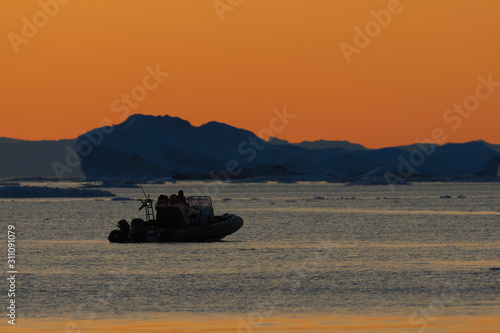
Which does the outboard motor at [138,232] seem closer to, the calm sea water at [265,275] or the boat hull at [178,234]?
the boat hull at [178,234]

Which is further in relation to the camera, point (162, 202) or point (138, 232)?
point (138, 232)

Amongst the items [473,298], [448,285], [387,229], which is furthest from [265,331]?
[387,229]

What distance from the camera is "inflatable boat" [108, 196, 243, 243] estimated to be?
41.2m

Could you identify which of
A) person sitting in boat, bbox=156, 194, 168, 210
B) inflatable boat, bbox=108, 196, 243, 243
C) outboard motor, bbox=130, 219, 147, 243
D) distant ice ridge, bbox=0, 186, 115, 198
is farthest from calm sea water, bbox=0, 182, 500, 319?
distant ice ridge, bbox=0, 186, 115, 198

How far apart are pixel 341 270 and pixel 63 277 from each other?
28.4 feet

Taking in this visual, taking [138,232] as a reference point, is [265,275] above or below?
below

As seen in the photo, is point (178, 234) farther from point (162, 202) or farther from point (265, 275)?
point (265, 275)

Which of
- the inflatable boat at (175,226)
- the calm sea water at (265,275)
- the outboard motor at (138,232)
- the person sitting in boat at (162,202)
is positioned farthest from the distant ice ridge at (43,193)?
the person sitting in boat at (162,202)

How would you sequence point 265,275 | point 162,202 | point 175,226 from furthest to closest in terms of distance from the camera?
point 175,226 < point 162,202 < point 265,275

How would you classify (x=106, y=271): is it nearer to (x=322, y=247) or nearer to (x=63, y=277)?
(x=63, y=277)

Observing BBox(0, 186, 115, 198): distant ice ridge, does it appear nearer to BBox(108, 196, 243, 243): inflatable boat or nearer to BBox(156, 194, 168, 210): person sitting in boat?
BBox(108, 196, 243, 243): inflatable boat

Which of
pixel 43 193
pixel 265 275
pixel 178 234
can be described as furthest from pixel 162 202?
pixel 43 193

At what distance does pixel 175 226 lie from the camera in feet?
136

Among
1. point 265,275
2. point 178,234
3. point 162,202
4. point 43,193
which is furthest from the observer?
point 43,193
